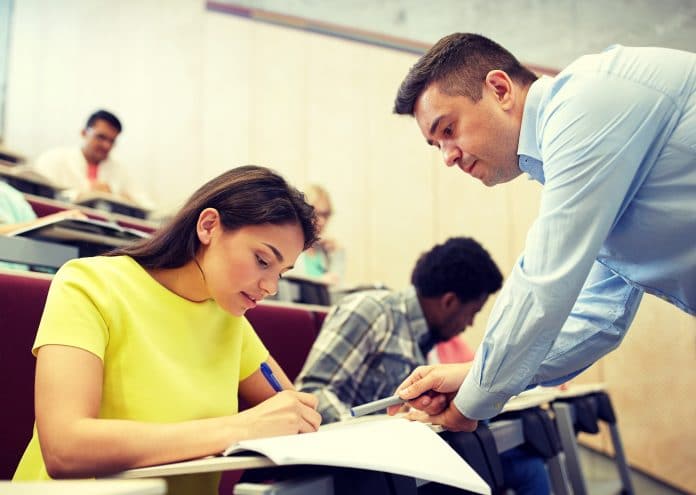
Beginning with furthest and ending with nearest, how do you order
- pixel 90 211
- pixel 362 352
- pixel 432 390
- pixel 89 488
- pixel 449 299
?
pixel 90 211 → pixel 449 299 → pixel 362 352 → pixel 432 390 → pixel 89 488

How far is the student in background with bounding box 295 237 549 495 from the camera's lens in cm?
138

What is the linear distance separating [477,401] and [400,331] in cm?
72

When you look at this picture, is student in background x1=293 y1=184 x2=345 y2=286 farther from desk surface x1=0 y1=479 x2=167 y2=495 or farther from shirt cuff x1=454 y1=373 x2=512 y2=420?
desk surface x1=0 y1=479 x2=167 y2=495

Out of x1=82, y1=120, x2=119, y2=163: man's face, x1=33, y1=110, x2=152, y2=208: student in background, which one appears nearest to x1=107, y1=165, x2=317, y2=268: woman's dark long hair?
x1=33, y1=110, x2=152, y2=208: student in background

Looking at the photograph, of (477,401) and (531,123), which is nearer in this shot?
(477,401)

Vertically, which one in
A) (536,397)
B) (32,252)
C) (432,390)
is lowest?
(536,397)

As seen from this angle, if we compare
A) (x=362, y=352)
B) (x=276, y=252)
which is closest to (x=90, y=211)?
(x=362, y=352)

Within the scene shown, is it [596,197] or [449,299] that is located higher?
[596,197]

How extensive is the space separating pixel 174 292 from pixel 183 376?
14 centimetres

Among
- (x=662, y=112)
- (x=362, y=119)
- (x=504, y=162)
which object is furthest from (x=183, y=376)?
(x=362, y=119)

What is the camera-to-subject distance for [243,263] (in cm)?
90

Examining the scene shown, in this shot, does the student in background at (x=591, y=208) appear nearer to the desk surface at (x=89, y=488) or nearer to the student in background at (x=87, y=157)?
the desk surface at (x=89, y=488)

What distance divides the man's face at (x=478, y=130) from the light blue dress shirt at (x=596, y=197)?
0.10 m

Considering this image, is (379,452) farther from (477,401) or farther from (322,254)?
(322,254)
